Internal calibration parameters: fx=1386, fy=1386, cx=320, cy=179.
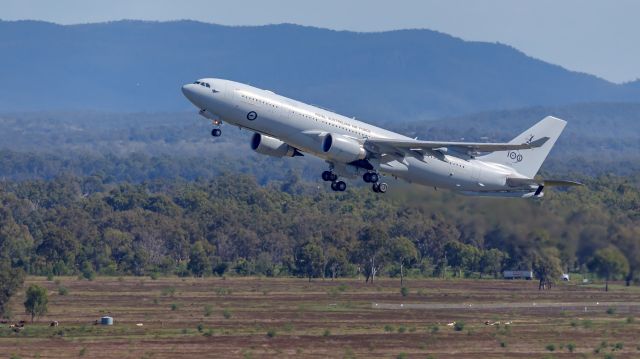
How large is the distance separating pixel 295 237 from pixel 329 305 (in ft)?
153

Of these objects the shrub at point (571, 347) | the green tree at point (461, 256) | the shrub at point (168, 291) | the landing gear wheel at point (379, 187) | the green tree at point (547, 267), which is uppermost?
the landing gear wheel at point (379, 187)

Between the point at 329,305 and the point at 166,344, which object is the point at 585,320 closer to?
the point at 329,305

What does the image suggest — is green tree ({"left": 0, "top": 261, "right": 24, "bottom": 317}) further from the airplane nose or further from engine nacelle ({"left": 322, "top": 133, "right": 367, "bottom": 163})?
engine nacelle ({"left": 322, "top": 133, "right": 367, "bottom": 163})

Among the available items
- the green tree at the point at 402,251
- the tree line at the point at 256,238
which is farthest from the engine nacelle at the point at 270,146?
the green tree at the point at 402,251

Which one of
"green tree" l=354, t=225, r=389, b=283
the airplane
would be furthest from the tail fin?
"green tree" l=354, t=225, r=389, b=283

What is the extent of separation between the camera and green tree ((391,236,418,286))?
13912 centimetres

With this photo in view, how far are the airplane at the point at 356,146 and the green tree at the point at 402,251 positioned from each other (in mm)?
58657

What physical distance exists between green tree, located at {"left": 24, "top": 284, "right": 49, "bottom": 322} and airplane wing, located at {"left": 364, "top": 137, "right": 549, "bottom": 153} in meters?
37.3

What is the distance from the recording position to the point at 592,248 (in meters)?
68.1

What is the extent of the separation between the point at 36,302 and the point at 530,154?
40626 mm

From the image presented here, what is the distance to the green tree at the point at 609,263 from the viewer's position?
224 ft

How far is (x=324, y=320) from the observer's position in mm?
106375

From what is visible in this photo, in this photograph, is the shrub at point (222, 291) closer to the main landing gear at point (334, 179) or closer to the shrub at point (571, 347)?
the shrub at point (571, 347)

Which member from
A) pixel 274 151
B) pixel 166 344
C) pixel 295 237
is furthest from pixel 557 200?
pixel 295 237
